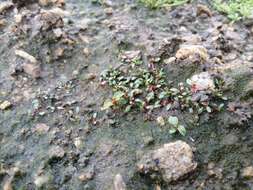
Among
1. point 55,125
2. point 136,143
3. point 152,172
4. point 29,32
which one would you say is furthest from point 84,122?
point 29,32

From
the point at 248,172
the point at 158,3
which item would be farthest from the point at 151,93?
the point at 158,3

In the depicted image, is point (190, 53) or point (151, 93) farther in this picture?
point (190, 53)

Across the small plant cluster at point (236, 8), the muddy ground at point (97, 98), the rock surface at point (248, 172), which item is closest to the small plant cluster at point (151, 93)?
the muddy ground at point (97, 98)

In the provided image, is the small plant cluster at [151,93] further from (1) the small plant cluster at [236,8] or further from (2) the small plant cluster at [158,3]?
(1) the small plant cluster at [236,8]

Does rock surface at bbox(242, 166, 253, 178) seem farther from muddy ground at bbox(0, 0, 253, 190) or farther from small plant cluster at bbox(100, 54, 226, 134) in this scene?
small plant cluster at bbox(100, 54, 226, 134)

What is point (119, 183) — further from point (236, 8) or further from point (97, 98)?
point (236, 8)

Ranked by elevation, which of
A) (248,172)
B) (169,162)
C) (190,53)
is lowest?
(248,172)
